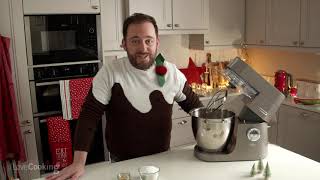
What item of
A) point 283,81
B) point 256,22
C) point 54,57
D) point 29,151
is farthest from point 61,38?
point 283,81

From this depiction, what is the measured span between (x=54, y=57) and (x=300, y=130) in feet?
7.24

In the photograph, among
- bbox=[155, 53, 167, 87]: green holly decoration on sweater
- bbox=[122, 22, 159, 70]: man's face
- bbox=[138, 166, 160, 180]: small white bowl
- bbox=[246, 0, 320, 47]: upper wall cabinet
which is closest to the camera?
bbox=[138, 166, 160, 180]: small white bowl

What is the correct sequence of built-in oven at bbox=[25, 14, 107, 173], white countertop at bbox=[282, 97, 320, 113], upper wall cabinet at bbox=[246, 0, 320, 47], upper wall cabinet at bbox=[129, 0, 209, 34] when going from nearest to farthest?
built-in oven at bbox=[25, 14, 107, 173], white countertop at bbox=[282, 97, 320, 113], upper wall cabinet at bbox=[246, 0, 320, 47], upper wall cabinet at bbox=[129, 0, 209, 34]

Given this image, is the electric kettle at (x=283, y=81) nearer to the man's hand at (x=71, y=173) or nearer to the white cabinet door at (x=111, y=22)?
the white cabinet door at (x=111, y=22)

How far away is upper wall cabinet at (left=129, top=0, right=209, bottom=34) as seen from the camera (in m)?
3.15

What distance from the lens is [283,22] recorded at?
10.9 ft

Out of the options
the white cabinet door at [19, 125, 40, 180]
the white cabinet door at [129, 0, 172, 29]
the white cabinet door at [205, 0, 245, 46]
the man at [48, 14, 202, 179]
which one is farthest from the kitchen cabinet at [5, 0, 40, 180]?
the white cabinet door at [205, 0, 245, 46]

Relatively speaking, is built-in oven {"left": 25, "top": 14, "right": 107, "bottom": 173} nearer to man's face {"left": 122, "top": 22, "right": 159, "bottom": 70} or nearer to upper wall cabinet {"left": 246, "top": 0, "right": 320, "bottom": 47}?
man's face {"left": 122, "top": 22, "right": 159, "bottom": 70}

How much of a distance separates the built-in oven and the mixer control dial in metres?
1.64

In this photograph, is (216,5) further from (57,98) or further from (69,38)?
(57,98)

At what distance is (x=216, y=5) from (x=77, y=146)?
8.43 ft

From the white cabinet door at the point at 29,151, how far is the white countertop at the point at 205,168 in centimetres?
134

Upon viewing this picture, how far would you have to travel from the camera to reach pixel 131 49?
164 centimetres

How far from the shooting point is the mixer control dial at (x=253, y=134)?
1.52m
